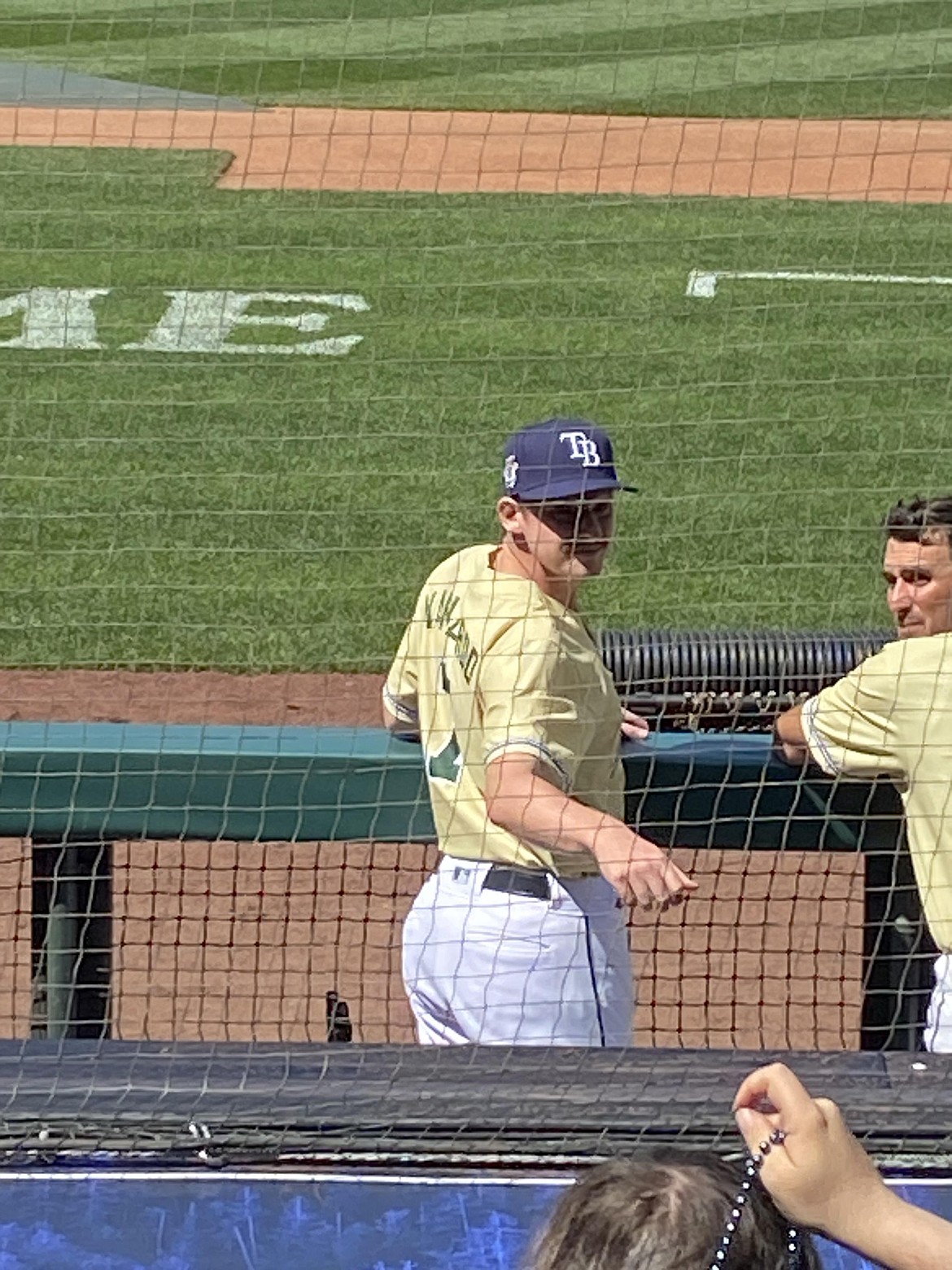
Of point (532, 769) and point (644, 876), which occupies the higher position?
point (532, 769)

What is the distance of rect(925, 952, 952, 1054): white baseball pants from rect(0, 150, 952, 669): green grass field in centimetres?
313

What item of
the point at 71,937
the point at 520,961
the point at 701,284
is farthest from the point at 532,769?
the point at 701,284

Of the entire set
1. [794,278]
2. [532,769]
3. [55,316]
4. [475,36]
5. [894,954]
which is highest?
[475,36]

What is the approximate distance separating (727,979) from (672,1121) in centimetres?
156

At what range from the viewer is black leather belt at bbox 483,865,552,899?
372cm

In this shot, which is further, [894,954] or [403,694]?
[894,954]

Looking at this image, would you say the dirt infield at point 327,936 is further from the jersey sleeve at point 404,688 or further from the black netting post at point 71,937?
the jersey sleeve at point 404,688

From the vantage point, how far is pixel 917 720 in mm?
3789

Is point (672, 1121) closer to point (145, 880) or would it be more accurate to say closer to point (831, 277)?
point (145, 880)

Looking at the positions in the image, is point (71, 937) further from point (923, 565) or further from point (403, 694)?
point (923, 565)

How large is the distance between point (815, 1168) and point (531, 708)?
1604mm

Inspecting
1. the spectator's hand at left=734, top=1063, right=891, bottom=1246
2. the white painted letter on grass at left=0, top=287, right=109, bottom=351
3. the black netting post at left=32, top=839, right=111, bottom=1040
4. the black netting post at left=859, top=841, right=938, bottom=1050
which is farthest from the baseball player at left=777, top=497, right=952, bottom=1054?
the white painted letter on grass at left=0, top=287, right=109, bottom=351

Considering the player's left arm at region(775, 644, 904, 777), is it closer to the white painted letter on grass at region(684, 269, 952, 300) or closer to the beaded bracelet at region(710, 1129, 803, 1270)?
the beaded bracelet at region(710, 1129, 803, 1270)

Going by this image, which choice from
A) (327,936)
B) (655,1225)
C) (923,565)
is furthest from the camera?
(327,936)
